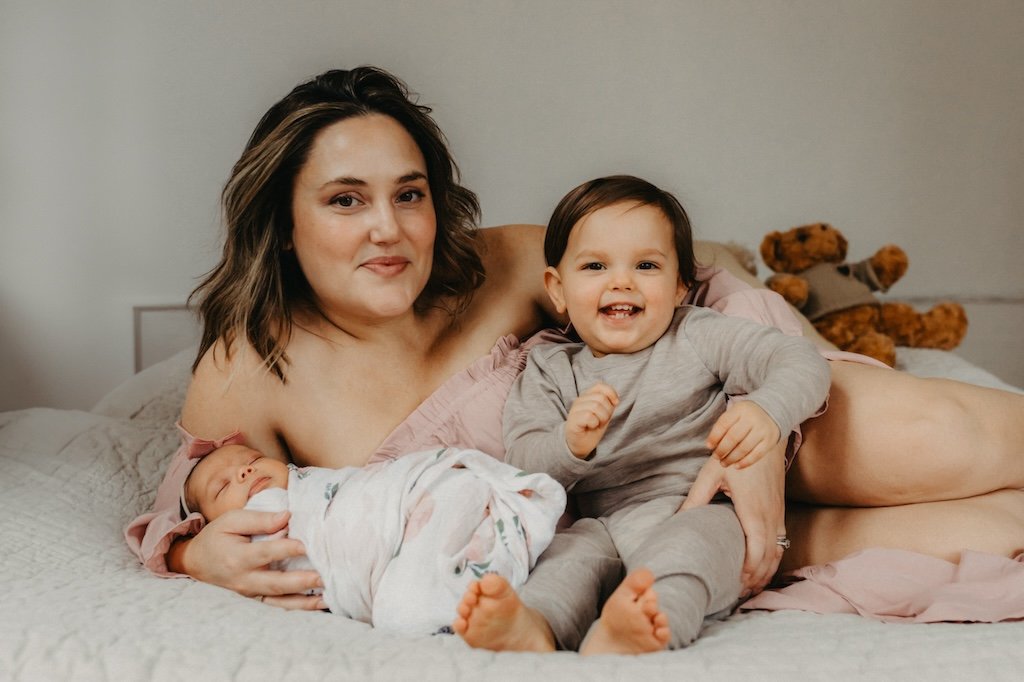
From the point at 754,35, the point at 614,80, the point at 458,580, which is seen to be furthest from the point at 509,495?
the point at 754,35

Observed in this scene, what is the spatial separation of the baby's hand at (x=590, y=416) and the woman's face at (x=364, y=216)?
0.41 meters

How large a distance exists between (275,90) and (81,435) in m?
1.15

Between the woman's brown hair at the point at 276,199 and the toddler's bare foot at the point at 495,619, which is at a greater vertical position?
the woman's brown hair at the point at 276,199

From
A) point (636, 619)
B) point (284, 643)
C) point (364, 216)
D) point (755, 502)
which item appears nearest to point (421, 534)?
point (284, 643)

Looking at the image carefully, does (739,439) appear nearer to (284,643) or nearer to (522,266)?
(284,643)

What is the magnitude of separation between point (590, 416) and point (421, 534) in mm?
237

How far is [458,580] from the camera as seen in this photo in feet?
3.44

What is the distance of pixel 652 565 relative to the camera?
1018 mm

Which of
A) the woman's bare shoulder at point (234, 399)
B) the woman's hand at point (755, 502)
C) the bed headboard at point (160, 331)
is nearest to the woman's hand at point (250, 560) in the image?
the woman's bare shoulder at point (234, 399)

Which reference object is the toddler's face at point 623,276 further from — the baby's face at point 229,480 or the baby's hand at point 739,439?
the baby's face at point 229,480

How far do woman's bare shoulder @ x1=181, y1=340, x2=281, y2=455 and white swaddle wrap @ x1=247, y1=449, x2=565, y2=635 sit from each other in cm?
32

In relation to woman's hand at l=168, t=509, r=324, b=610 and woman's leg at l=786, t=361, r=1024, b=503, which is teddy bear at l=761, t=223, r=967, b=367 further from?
woman's hand at l=168, t=509, r=324, b=610

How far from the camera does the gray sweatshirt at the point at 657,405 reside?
125 cm

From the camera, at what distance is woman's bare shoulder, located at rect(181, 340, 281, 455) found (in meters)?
1.46
